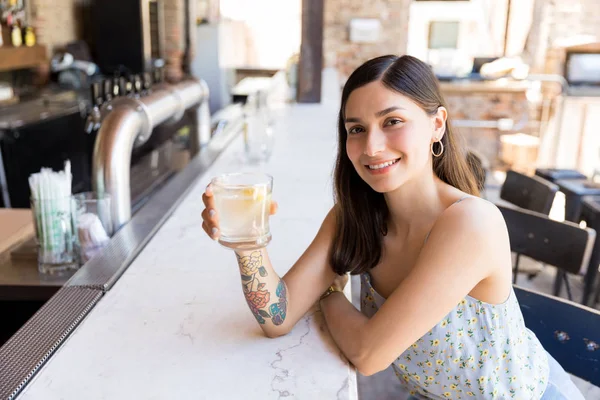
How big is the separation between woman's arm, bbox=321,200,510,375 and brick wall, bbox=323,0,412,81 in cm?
566

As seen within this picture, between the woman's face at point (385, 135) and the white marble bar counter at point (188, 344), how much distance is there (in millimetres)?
329

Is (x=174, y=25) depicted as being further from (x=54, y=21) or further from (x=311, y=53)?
(x=311, y=53)

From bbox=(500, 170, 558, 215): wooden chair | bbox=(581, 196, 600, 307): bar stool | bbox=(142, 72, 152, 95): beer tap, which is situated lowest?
bbox=(581, 196, 600, 307): bar stool

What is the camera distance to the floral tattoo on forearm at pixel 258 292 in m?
1.01

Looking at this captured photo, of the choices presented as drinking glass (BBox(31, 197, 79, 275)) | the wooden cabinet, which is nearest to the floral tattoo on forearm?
drinking glass (BBox(31, 197, 79, 275))

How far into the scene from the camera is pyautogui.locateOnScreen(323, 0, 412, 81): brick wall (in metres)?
6.46

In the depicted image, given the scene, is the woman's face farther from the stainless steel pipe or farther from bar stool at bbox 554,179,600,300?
bar stool at bbox 554,179,600,300

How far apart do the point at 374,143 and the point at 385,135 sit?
0.10 ft

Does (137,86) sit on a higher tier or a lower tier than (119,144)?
higher

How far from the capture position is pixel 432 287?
0.99 metres

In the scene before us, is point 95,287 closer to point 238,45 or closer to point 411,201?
point 411,201

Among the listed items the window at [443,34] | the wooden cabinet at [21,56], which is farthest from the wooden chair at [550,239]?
the window at [443,34]

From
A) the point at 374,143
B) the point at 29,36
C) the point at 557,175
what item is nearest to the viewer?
the point at 374,143

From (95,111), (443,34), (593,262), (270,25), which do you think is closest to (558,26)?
(443,34)
